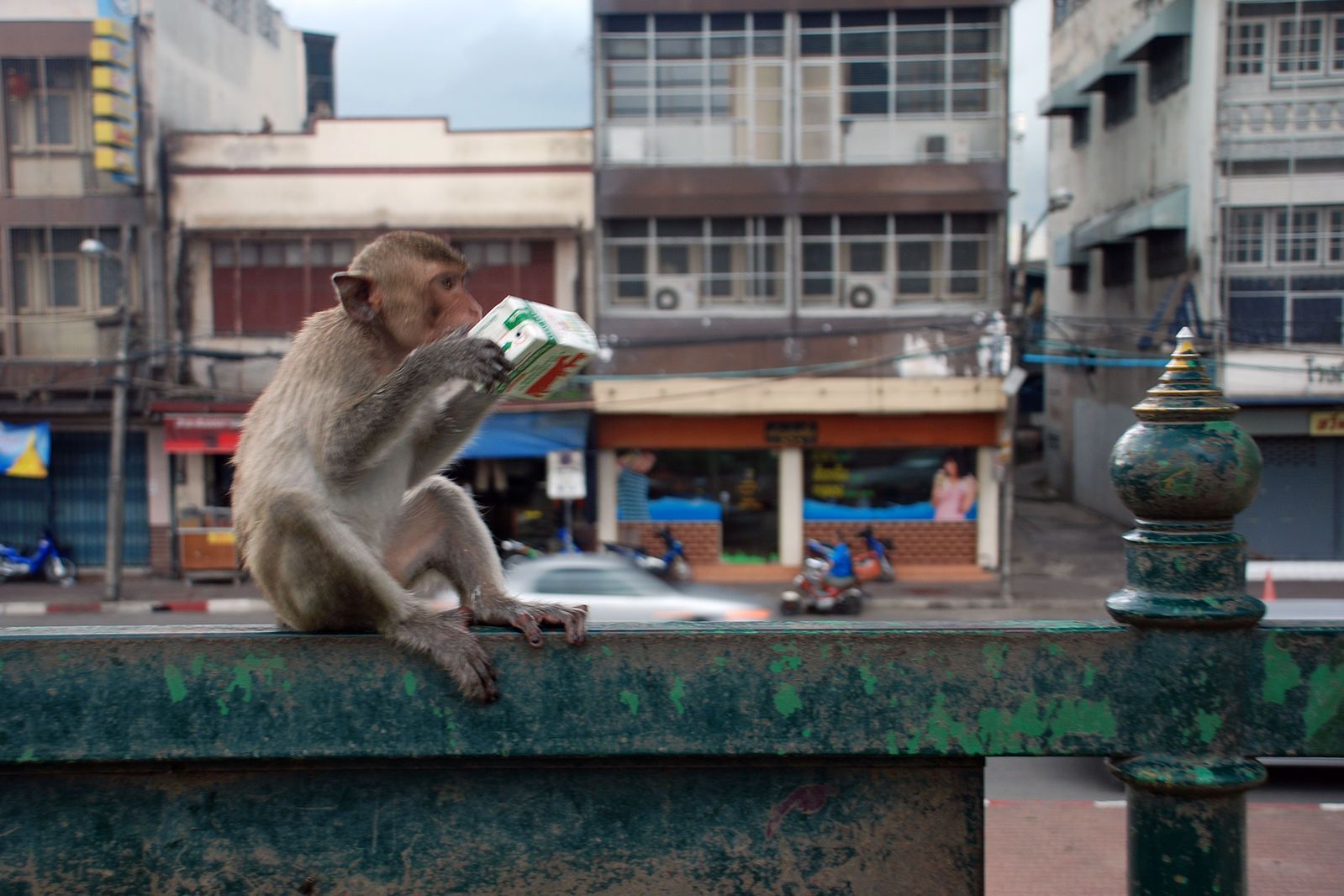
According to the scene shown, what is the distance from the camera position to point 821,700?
220cm

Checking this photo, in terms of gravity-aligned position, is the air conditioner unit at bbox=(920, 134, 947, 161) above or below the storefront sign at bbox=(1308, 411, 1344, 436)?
above

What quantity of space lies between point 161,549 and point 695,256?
9.88 metres

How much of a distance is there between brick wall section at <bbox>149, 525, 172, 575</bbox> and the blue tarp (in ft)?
17.4

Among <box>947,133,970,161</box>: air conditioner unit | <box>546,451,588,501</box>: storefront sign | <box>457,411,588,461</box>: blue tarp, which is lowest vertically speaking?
<box>546,451,588,501</box>: storefront sign

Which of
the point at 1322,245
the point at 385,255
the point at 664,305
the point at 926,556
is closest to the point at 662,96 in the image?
the point at 664,305

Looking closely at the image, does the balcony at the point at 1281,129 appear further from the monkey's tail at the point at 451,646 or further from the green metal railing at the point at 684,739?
the monkey's tail at the point at 451,646

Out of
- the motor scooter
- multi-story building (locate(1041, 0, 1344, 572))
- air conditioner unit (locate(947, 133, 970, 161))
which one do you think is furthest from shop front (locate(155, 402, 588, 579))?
multi-story building (locate(1041, 0, 1344, 572))

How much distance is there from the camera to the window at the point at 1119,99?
70.1 ft

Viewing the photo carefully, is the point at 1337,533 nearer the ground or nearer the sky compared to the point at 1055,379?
nearer the ground

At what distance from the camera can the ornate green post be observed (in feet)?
6.73

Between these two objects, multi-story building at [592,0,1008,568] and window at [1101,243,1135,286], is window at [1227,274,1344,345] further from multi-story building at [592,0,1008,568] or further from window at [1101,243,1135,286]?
window at [1101,243,1135,286]

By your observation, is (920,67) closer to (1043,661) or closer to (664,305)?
(664,305)

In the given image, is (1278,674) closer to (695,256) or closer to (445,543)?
(445,543)

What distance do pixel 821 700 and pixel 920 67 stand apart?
18.0 meters
